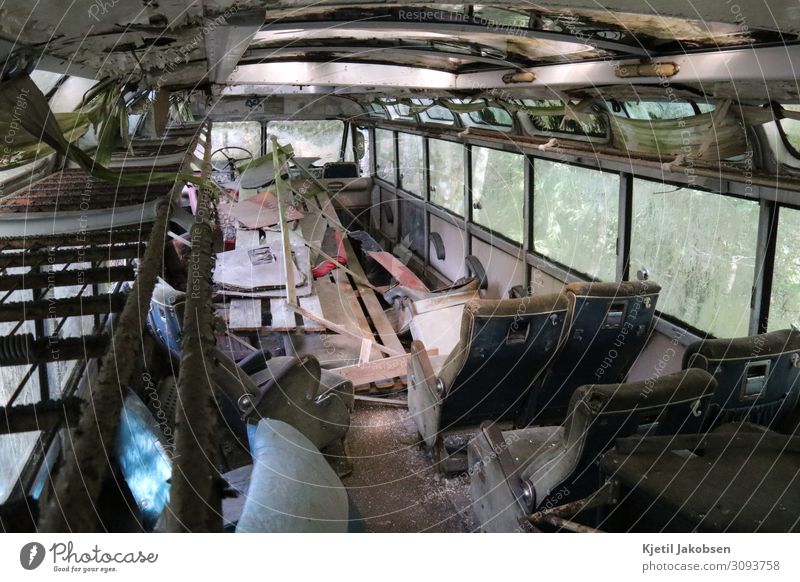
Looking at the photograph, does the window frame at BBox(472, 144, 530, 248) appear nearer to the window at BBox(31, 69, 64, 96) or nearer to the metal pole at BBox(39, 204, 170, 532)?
the window at BBox(31, 69, 64, 96)

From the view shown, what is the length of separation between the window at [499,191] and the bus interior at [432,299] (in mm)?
36

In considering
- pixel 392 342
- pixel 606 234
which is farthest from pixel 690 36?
pixel 392 342

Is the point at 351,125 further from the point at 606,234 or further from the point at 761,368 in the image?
the point at 761,368

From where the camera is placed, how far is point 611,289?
3.01m

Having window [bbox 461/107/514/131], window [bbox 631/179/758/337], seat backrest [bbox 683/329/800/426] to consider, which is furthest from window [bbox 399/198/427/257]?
seat backrest [bbox 683/329/800/426]

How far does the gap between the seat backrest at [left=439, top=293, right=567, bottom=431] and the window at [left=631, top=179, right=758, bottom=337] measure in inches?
35.7

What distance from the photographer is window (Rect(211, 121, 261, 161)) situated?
9609 mm

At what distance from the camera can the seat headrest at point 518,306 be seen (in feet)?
9.62

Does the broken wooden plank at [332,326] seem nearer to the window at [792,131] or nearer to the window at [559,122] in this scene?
the window at [559,122]

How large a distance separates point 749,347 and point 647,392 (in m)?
0.54

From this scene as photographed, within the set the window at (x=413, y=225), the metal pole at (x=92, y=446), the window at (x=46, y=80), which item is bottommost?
the window at (x=413, y=225)

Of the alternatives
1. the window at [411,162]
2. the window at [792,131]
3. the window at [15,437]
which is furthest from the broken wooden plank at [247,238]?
the window at [15,437]

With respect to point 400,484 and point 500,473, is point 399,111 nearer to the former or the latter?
point 400,484

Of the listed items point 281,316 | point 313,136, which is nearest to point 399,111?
point 313,136
